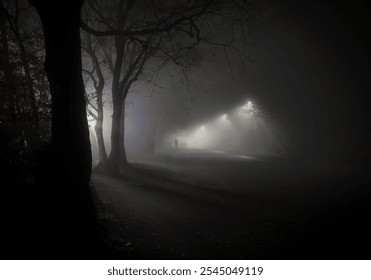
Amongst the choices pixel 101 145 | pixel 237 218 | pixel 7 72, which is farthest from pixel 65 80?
pixel 101 145

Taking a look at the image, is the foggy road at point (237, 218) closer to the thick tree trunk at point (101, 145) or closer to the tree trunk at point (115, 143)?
the tree trunk at point (115, 143)

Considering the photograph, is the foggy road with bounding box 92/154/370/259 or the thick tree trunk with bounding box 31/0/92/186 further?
the thick tree trunk with bounding box 31/0/92/186

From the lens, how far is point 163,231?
783 centimetres

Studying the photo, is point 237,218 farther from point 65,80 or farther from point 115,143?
point 115,143

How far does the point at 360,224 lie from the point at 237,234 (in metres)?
3.45

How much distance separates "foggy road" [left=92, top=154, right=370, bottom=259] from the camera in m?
6.67

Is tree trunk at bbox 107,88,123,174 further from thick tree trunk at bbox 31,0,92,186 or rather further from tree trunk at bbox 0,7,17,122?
thick tree trunk at bbox 31,0,92,186

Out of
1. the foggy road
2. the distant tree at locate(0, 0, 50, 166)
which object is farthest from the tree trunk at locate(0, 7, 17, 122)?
the foggy road

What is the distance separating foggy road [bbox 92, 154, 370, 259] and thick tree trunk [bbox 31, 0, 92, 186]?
1.92 m

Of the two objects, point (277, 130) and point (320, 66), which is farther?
point (277, 130)

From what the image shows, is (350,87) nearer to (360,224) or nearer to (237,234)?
(360,224)

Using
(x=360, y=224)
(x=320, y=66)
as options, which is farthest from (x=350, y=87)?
(x=360, y=224)

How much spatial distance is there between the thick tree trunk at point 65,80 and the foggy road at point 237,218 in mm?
1924

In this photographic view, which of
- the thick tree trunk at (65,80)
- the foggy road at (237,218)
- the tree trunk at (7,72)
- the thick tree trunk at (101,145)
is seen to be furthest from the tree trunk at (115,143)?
the thick tree trunk at (65,80)
